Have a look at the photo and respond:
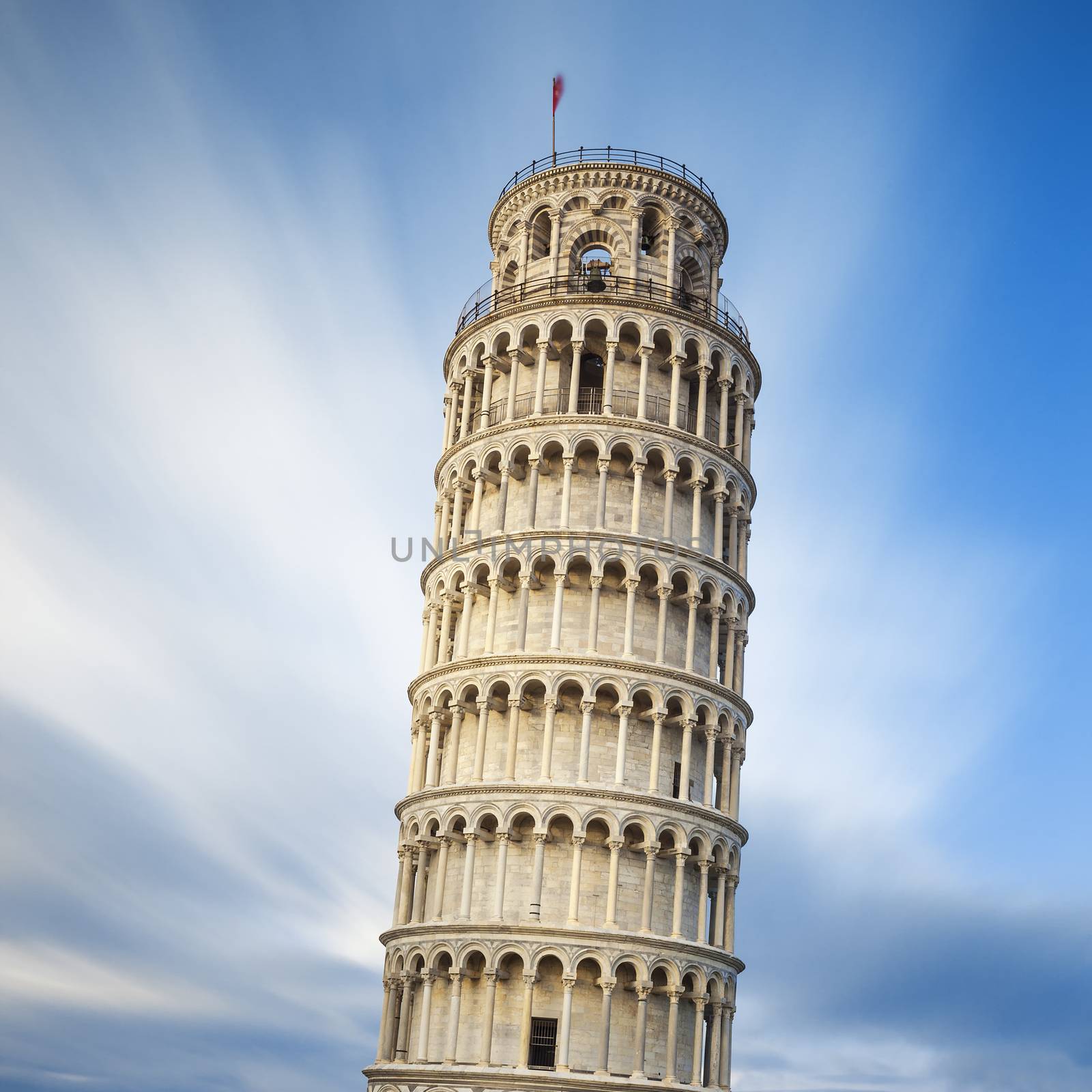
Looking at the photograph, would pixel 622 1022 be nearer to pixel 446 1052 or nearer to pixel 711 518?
pixel 446 1052

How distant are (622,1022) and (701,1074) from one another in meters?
3.91

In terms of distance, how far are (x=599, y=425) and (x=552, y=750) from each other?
1266 centimetres

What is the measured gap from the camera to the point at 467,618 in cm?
4997

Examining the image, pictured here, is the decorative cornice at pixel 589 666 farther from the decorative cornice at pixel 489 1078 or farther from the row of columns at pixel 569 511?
the decorative cornice at pixel 489 1078

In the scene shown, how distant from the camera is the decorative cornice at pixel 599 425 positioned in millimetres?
49969

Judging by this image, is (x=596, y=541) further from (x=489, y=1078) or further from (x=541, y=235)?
(x=489, y=1078)

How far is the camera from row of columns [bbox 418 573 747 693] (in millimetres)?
47719

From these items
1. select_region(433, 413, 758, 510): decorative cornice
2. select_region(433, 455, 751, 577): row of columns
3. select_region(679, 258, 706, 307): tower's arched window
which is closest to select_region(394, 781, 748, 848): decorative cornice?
select_region(433, 455, 751, 577): row of columns

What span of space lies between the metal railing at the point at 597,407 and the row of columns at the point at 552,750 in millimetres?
11604

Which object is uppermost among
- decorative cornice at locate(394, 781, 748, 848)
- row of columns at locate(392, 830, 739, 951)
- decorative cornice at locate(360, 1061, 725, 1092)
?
decorative cornice at locate(394, 781, 748, 848)

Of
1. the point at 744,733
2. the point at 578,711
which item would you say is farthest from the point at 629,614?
the point at 744,733

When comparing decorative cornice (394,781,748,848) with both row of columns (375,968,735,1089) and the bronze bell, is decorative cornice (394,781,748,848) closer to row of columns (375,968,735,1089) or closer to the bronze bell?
row of columns (375,968,735,1089)

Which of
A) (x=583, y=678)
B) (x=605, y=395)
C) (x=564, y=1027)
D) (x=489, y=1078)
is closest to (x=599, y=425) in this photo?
(x=605, y=395)

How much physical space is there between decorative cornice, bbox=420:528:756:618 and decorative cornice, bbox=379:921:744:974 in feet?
45.0
